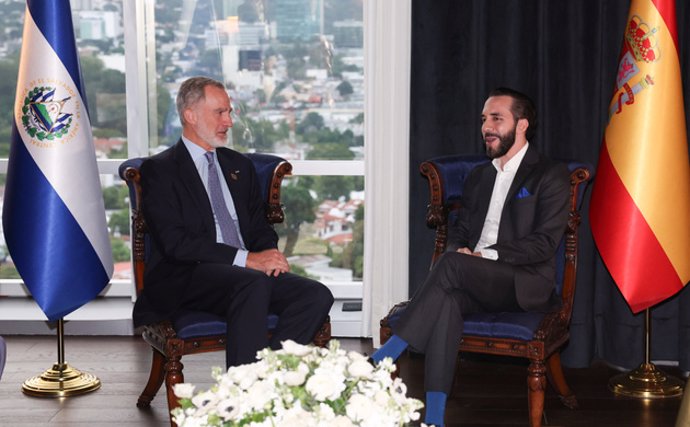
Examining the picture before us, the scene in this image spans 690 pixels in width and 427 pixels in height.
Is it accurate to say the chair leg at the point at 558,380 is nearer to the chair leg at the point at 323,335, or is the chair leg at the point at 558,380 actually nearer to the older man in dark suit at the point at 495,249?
the older man in dark suit at the point at 495,249

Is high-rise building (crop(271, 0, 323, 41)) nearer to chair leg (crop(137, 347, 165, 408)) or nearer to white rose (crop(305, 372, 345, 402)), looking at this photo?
chair leg (crop(137, 347, 165, 408))

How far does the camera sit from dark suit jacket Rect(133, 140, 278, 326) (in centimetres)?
391

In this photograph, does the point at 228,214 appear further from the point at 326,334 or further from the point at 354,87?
the point at 354,87

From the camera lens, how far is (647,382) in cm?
444

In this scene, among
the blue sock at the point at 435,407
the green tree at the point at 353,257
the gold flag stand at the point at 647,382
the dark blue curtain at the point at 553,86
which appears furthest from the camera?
the green tree at the point at 353,257

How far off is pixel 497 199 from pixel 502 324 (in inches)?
24.2

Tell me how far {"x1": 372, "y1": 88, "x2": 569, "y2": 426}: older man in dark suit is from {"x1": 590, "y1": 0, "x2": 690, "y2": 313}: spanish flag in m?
0.40

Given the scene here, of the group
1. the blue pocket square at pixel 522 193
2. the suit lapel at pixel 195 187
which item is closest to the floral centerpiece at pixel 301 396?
the suit lapel at pixel 195 187

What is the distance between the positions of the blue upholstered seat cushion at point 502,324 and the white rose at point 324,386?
6.58 feet

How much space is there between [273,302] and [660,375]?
6.02 ft

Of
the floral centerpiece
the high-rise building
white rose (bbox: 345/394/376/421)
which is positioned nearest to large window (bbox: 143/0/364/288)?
the high-rise building

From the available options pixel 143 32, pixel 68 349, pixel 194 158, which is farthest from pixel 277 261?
pixel 143 32

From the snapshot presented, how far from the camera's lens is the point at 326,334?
13.1 feet

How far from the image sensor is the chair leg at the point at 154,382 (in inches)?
164
